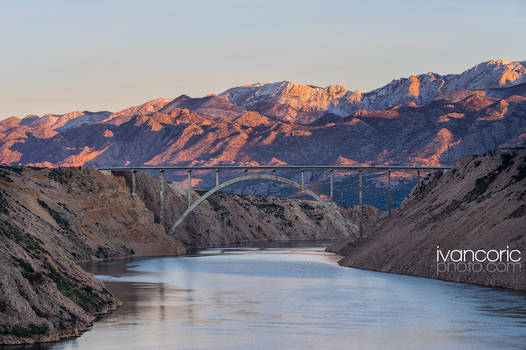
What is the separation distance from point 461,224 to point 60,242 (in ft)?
156

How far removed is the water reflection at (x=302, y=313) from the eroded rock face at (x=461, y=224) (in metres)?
2.25

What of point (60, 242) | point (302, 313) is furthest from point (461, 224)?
point (60, 242)

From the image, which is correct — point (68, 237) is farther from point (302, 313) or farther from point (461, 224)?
point (302, 313)

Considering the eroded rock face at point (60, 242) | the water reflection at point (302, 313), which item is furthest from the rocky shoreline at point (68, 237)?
the water reflection at point (302, 313)

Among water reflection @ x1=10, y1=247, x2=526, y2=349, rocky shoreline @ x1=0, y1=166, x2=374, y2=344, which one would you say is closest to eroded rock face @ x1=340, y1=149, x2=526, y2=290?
water reflection @ x1=10, y1=247, x2=526, y2=349

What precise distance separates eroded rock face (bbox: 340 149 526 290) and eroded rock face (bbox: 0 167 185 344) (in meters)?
33.3

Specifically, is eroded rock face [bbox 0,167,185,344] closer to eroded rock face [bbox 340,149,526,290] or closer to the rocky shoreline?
the rocky shoreline

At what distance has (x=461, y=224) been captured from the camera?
299 ft

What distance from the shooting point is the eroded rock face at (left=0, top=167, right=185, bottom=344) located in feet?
154

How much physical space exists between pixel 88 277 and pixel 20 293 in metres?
13.7

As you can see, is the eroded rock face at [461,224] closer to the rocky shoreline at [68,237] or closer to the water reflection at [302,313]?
the water reflection at [302,313]

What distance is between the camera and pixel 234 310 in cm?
6488

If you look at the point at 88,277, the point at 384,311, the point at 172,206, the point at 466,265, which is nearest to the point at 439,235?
the point at 466,265

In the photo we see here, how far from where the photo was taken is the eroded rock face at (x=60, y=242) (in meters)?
46.8
